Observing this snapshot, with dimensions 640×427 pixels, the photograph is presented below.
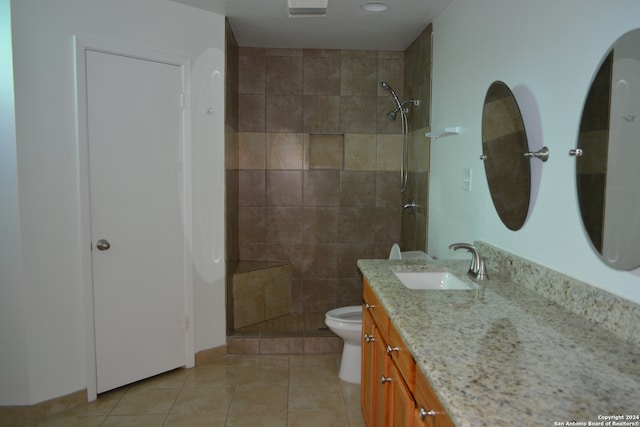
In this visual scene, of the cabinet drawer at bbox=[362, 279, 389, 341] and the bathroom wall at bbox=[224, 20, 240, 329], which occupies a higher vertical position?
the bathroom wall at bbox=[224, 20, 240, 329]

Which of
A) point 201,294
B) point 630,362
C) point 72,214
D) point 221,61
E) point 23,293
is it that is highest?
point 221,61

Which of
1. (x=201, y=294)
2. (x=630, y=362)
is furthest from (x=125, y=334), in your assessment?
(x=630, y=362)

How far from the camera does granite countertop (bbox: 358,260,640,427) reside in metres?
1.01

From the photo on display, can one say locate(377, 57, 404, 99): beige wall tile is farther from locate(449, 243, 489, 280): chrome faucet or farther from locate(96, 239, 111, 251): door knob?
locate(96, 239, 111, 251): door knob

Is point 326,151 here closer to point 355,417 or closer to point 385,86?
point 385,86

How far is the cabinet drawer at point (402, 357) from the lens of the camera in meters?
1.49

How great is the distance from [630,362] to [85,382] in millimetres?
2797

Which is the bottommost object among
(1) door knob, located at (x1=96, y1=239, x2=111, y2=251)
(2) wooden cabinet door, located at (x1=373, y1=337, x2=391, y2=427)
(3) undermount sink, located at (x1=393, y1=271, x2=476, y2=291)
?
(2) wooden cabinet door, located at (x1=373, y1=337, x2=391, y2=427)

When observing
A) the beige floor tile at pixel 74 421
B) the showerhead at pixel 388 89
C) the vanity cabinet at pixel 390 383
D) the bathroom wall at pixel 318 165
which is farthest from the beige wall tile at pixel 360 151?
the beige floor tile at pixel 74 421

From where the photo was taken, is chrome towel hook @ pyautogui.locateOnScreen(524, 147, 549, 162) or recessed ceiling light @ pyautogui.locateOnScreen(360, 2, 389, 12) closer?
chrome towel hook @ pyautogui.locateOnScreen(524, 147, 549, 162)

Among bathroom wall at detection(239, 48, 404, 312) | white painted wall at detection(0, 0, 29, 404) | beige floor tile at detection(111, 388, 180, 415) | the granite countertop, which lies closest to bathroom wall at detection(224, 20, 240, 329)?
bathroom wall at detection(239, 48, 404, 312)

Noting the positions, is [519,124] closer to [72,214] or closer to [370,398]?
[370,398]

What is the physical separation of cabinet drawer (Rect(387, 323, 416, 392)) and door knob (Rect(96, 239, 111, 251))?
74.1 inches

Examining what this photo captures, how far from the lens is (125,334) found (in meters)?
3.10
